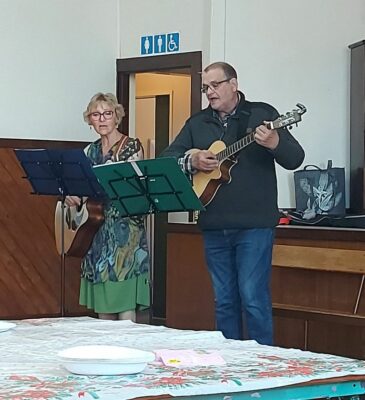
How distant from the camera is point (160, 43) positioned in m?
6.97

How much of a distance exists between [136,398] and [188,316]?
13.0 ft

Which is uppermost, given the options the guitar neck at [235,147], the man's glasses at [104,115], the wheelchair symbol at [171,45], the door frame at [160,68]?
the wheelchair symbol at [171,45]

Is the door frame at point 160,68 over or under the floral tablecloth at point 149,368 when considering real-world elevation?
over

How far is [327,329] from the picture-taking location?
5.00 m

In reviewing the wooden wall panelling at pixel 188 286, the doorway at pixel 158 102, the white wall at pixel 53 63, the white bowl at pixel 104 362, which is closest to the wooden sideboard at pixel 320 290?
the wooden wall panelling at pixel 188 286

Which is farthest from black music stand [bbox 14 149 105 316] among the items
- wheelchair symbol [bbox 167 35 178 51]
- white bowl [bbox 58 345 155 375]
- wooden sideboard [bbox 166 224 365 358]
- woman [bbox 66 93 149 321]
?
white bowl [bbox 58 345 155 375]

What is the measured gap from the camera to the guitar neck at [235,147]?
4.09 metres

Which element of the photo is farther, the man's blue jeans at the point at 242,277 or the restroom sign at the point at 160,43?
the restroom sign at the point at 160,43

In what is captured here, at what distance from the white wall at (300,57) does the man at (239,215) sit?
2.15 metres

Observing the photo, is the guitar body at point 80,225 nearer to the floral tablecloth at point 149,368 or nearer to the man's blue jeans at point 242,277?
the man's blue jeans at point 242,277

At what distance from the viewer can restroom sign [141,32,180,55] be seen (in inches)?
270

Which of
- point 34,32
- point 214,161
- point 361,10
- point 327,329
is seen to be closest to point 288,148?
point 214,161

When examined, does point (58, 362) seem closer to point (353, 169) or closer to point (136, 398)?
point (136, 398)

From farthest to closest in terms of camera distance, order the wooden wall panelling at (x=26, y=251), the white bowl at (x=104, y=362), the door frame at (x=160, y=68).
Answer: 1. the wooden wall panelling at (x=26, y=251)
2. the door frame at (x=160, y=68)
3. the white bowl at (x=104, y=362)
